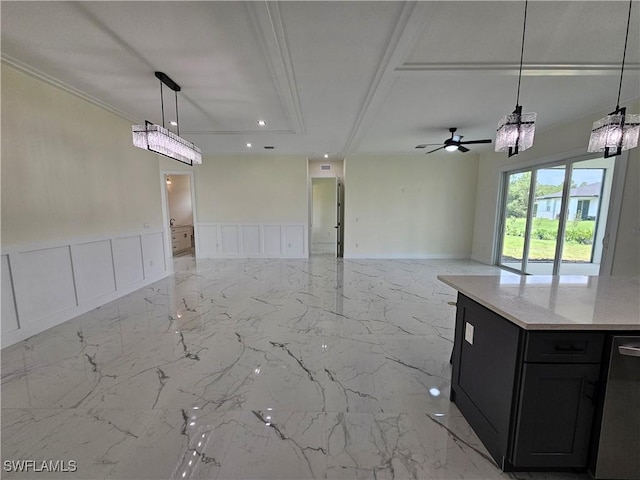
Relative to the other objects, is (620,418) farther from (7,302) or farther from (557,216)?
(7,302)

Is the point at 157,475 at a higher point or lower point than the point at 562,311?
lower

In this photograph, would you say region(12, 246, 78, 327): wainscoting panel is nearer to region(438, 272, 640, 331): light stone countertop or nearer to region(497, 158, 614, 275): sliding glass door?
region(438, 272, 640, 331): light stone countertop

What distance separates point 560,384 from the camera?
118cm

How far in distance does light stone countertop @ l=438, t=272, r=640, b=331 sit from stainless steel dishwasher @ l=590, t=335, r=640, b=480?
0.38 ft

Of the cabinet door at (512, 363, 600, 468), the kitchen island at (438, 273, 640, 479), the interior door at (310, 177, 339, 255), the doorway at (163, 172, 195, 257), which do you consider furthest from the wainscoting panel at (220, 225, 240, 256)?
the cabinet door at (512, 363, 600, 468)

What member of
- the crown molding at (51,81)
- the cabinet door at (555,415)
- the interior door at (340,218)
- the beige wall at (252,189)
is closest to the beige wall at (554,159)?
the cabinet door at (555,415)

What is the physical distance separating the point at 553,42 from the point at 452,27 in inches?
37.6

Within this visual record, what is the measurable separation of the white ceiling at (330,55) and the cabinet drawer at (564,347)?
84.0 inches

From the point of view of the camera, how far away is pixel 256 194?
6672mm

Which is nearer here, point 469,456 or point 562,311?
point 562,311

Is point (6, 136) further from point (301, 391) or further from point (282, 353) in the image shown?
point (301, 391)

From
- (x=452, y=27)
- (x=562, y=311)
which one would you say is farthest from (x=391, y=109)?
(x=562, y=311)

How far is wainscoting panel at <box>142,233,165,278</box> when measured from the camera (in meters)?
4.36

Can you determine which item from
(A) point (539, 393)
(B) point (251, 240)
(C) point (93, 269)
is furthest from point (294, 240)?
(A) point (539, 393)
